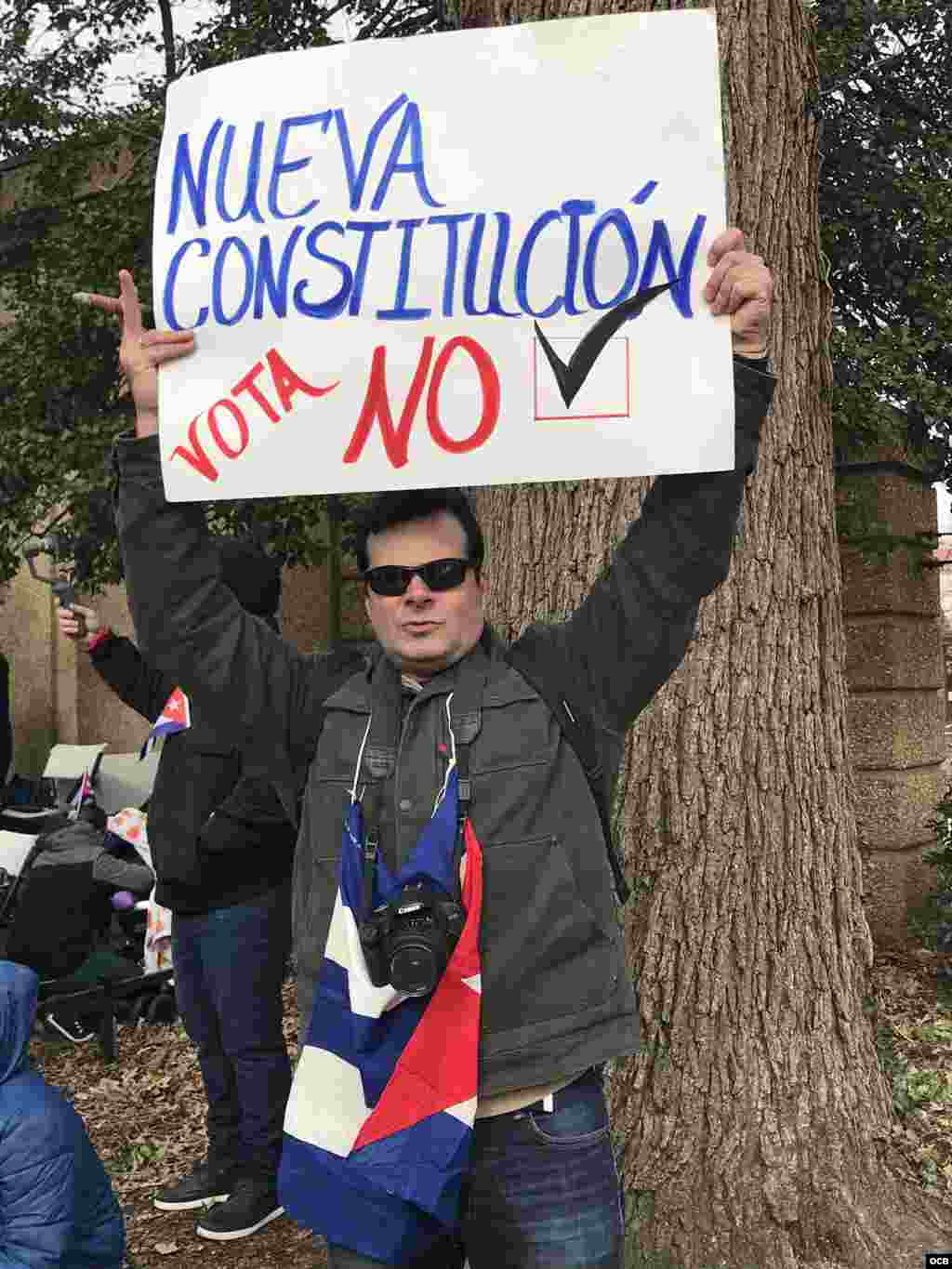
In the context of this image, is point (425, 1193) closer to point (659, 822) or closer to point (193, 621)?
point (193, 621)

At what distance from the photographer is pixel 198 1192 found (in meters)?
3.86

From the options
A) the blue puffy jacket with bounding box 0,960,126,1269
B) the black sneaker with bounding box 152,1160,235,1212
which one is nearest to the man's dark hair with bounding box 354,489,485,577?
the blue puffy jacket with bounding box 0,960,126,1269

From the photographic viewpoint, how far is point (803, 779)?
10.4 feet

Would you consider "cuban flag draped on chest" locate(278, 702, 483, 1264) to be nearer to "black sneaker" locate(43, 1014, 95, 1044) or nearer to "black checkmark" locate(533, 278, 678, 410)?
"black checkmark" locate(533, 278, 678, 410)

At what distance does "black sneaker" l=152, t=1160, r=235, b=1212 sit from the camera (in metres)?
3.83

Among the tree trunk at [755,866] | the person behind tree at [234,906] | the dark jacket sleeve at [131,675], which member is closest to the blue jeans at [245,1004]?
the person behind tree at [234,906]

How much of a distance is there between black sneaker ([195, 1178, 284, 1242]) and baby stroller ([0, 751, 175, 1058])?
1.85 metres

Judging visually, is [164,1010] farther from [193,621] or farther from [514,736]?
[514,736]

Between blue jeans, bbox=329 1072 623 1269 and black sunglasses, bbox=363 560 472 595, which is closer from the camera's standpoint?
blue jeans, bbox=329 1072 623 1269

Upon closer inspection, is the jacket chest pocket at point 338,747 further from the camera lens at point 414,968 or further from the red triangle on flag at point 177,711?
the red triangle on flag at point 177,711

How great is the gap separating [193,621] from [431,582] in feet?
1.12

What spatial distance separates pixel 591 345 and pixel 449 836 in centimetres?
71

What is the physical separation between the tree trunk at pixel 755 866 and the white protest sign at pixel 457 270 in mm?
1232

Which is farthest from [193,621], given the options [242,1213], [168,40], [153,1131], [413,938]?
[168,40]
